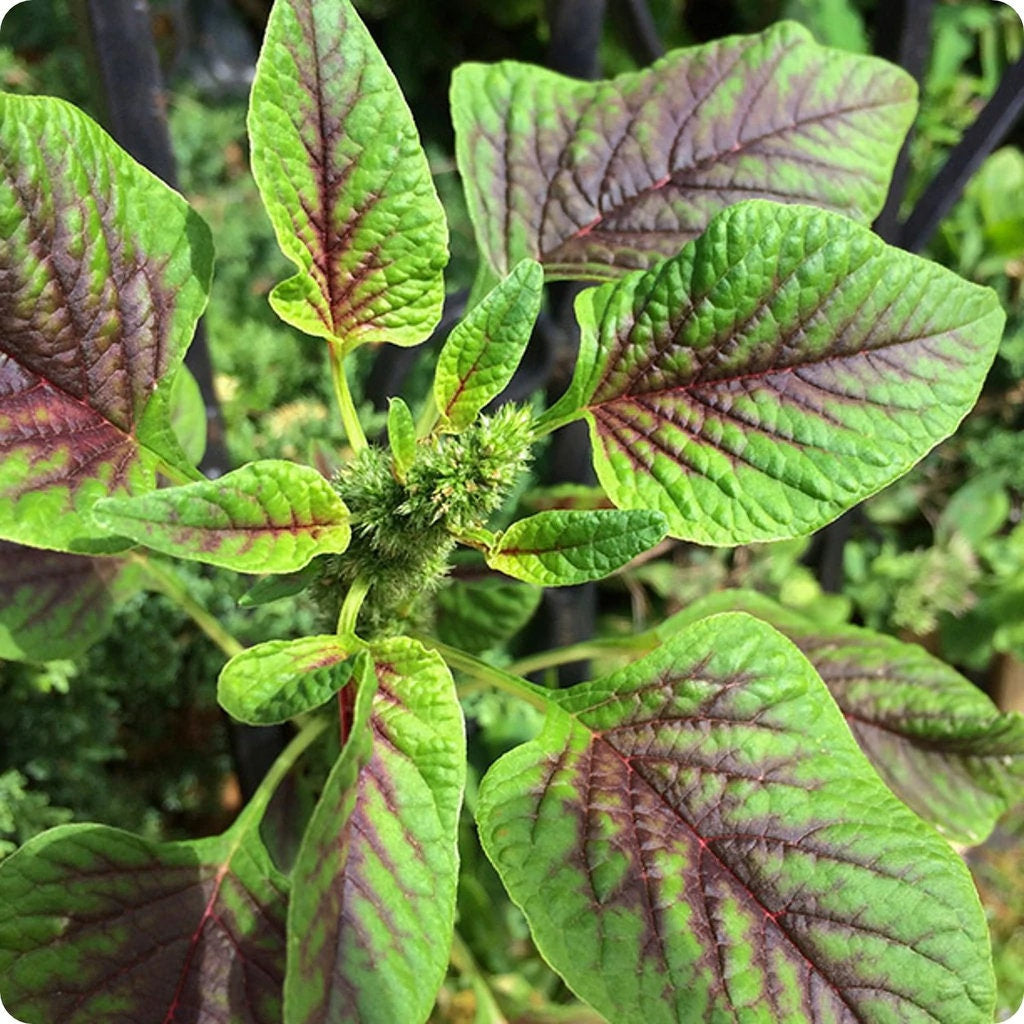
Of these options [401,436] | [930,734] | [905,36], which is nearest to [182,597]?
[401,436]

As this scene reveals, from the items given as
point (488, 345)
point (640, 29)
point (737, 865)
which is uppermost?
point (640, 29)

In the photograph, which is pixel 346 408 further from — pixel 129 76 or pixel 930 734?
pixel 930 734

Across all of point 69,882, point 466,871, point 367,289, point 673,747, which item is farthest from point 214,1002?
point 466,871

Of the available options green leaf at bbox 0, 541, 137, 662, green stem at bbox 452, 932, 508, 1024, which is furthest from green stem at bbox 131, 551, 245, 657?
green stem at bbox 452, 932, 508, 1024

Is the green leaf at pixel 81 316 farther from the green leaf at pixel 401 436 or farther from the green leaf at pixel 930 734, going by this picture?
the green leaf at pixel 930 734

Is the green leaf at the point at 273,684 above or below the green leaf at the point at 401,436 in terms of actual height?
below

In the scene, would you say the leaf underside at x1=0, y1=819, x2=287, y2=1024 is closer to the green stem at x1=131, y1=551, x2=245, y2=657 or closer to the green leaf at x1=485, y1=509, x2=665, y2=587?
the green stem at x1=131, y1=551, x2=245, y2=657

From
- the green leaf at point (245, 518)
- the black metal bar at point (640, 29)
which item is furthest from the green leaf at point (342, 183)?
the black metal bar at point (640, 29)

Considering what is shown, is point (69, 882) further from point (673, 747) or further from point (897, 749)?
point (897, 749)
